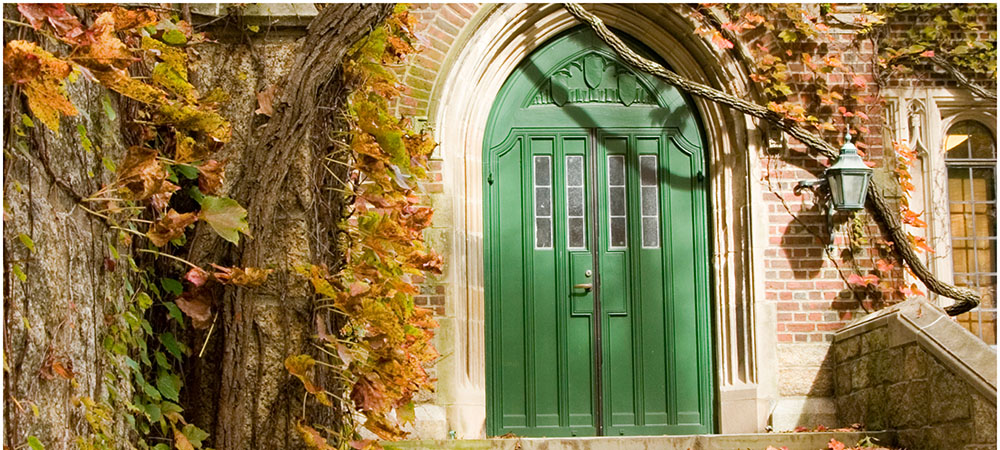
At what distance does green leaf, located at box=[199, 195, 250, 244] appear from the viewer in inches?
94.3

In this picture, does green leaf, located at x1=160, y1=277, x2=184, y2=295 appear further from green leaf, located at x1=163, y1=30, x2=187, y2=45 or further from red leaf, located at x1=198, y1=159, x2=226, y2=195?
green leaf, located at x1=163, y1=30, x2=187, y2=45

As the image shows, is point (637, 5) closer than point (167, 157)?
No

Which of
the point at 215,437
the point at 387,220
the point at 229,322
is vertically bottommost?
the point at 215,437

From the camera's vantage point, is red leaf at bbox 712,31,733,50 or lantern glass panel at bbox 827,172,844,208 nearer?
lantern glass panel at bbox 827,172,844,208

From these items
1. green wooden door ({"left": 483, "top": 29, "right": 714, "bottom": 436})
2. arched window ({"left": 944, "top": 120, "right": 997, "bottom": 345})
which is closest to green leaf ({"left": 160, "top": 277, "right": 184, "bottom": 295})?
green wooden door ({"left": 483, "top": 29, "right": 714, "bottom": 436})

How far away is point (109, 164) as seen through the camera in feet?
7.72

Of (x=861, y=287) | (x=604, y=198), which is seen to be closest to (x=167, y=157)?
(x=604, y=198)

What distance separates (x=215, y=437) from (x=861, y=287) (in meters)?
5.49

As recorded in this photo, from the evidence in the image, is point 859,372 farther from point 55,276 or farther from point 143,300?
point 55,276

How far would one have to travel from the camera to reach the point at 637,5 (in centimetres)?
742

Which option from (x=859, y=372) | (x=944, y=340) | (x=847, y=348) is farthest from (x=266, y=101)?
(x=847, y=348)

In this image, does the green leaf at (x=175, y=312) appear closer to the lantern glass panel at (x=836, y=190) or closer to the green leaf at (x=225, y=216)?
the green leaf at (x=225, y=216)

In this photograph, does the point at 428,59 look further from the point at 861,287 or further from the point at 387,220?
the point at 387,220

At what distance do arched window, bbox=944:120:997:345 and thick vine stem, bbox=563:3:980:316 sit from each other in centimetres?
63
